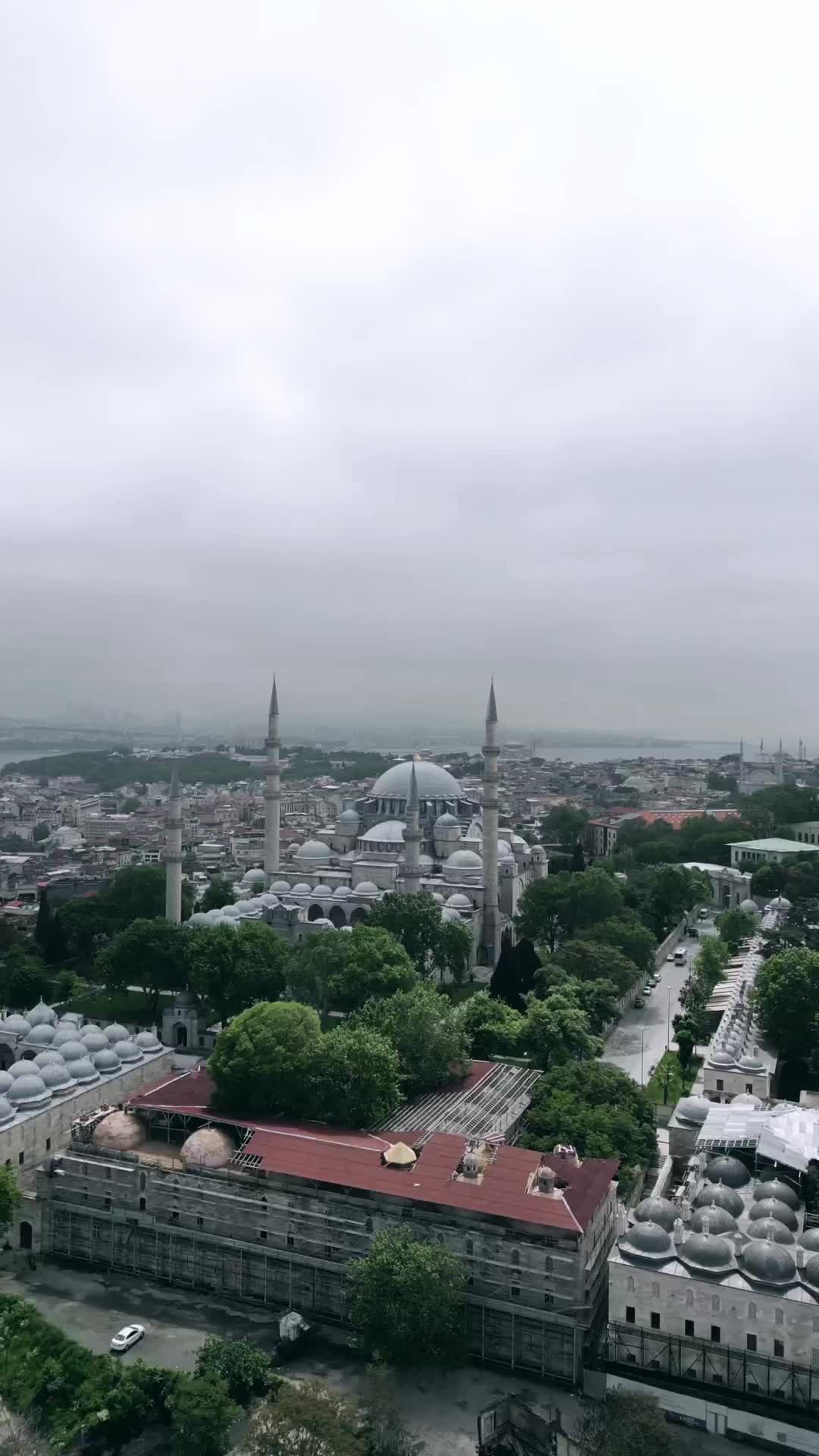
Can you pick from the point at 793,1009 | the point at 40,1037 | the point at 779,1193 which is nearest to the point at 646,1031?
the point at 793,1009

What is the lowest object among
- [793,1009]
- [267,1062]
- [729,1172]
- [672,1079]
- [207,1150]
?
[672,1079]

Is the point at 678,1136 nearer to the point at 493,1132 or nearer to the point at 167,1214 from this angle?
the point at 493,1132

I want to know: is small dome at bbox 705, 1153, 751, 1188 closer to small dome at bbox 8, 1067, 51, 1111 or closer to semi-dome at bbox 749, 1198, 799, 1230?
semi-dome at bbox 749, 1198, 799, 1230

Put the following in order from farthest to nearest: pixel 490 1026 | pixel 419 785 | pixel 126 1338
A: pixel 419 785, pixel 490 1026, pixel 126 1338

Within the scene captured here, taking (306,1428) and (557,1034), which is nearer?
(306,1428)

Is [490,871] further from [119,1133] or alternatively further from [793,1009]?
[119,1133]

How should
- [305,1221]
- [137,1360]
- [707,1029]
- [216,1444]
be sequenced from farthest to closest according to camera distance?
[707,1029], [305,1221], [137,1360], [216,1444]

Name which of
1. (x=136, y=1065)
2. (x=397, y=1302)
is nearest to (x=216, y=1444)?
(x=397, y=1302)
